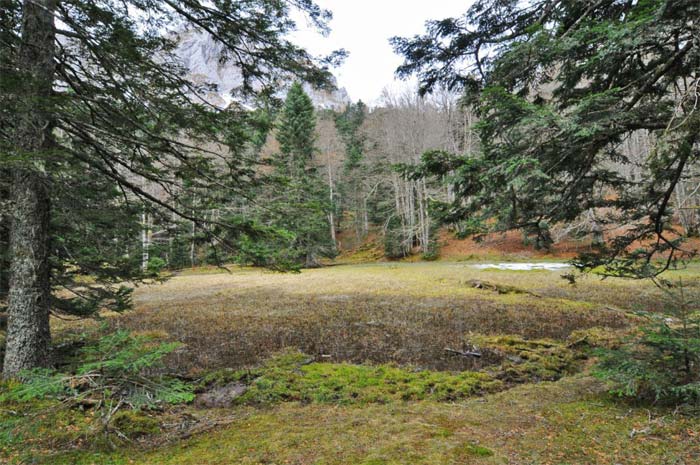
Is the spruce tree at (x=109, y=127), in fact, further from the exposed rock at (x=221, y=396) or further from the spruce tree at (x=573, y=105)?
the spruce tree at (x=573, y=105)

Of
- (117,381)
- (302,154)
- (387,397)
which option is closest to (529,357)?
(387,397)

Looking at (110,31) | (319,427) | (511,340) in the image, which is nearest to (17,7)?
(110,31)

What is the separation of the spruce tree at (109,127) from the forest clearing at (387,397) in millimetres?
962

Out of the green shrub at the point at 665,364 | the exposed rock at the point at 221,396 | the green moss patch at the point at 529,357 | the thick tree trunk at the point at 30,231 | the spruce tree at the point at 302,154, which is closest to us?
the green shrub at the point at 665,364

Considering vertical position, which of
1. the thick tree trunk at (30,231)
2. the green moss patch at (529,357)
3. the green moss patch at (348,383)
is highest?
the thick tree trunk at (30,231)

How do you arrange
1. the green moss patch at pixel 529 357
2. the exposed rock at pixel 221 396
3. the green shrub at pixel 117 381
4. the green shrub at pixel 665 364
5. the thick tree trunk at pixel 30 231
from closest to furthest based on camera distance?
Answer: 1. the green shrub at pixel 117 381
2. the green shrub at pixel 665 364
3. the thick tree trunk at pixel 30 231
4. the exposed rock at pixel 221 396
5. the green moss patch at pixel 529 357

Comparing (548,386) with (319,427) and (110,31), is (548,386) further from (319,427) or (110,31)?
(110,31)

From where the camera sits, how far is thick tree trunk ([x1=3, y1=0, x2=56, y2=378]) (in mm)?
3404

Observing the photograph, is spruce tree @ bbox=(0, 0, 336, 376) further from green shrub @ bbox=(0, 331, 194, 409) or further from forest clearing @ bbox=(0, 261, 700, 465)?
green shrub @ bbox=(0, 331, 194, 409)

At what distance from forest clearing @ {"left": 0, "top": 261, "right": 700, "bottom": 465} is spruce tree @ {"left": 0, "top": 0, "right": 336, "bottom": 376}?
3.16 feet

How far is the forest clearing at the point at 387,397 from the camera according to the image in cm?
246

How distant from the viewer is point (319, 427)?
9.87 ft

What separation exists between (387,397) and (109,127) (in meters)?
4.63

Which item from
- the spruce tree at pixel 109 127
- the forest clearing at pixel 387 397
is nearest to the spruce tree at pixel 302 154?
the forest clearing at pixel 387 397
